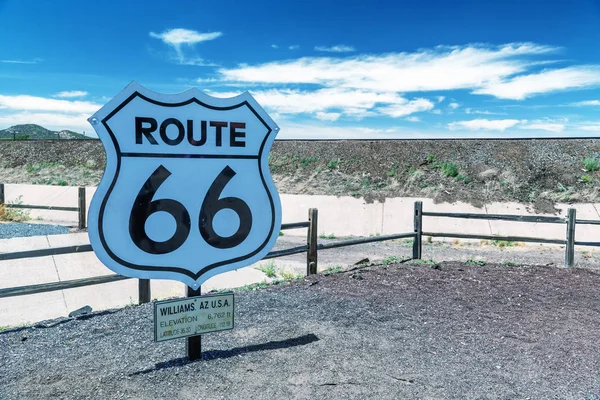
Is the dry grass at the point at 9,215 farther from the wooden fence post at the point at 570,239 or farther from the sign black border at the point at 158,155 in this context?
the wooden fence post at the point at 570,239

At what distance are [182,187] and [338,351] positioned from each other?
1.89m

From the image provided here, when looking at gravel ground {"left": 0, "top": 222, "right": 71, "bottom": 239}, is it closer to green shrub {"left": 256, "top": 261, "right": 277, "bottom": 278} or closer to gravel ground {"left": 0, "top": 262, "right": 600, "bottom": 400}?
green shrub {"left": 256, "top": 261, "right": 277, "bottom": 278}

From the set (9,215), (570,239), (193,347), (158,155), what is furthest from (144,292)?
(9,215)

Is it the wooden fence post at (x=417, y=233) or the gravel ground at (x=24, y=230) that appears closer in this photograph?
the wooden fence post at (x=417, y=233)

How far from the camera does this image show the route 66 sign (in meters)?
3.37

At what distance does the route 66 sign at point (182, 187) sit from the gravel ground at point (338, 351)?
0.77 meters

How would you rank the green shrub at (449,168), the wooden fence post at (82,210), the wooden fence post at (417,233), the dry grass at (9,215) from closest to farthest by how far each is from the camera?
→ the wooden fence post at (417,233)
the dry grass at (9,215)
the wooden fence post at (82,210)
the green shrub at (449,168)

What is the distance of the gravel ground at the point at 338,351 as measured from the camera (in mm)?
3533

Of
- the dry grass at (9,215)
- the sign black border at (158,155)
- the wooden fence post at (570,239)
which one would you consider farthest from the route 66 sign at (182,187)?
the dry grass at (9,215)

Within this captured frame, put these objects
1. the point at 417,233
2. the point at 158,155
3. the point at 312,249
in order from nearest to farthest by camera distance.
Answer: the point at 158,155, the point at 312,249, the point at 417,233

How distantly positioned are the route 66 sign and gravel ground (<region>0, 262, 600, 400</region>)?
77 centimetres

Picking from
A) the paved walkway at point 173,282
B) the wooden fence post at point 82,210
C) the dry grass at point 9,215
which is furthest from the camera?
the wooden fence post at point 82,210

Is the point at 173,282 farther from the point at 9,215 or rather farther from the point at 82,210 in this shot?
the point at 9,215

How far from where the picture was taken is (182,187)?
3.64 m
